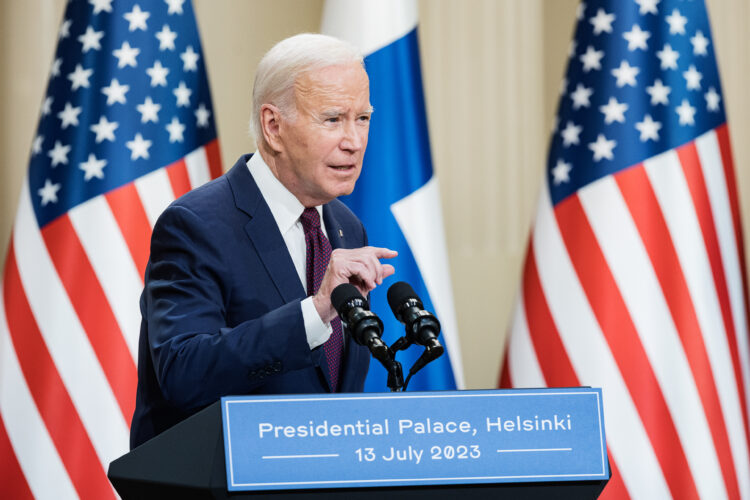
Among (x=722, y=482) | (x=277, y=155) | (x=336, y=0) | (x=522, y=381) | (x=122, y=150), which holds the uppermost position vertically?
(x=336, y=0)

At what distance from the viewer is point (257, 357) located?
1.84 metres

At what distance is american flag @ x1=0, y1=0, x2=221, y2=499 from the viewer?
147 inches

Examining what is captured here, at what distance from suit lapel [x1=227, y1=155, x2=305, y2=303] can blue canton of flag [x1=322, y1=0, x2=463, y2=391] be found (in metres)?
1.93

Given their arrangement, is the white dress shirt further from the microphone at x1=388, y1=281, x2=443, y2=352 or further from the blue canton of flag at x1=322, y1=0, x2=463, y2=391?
the blue canton of flag at x1=322, y1=0, x2=463, y2=391

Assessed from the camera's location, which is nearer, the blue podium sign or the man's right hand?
the blue podium sign

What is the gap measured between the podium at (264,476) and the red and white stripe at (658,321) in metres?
2.30

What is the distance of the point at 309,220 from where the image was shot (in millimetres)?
2246

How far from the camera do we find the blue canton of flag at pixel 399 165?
413cm

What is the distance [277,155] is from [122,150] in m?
1.80

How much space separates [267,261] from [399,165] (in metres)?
2.10

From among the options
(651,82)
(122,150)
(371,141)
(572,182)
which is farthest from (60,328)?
(651,82)

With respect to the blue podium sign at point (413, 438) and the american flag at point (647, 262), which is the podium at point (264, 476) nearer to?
the blue podium sign at point (413, 438)

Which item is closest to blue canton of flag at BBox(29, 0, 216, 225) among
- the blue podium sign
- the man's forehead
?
the man's forehead

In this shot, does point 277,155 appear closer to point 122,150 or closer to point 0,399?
point 122,150
